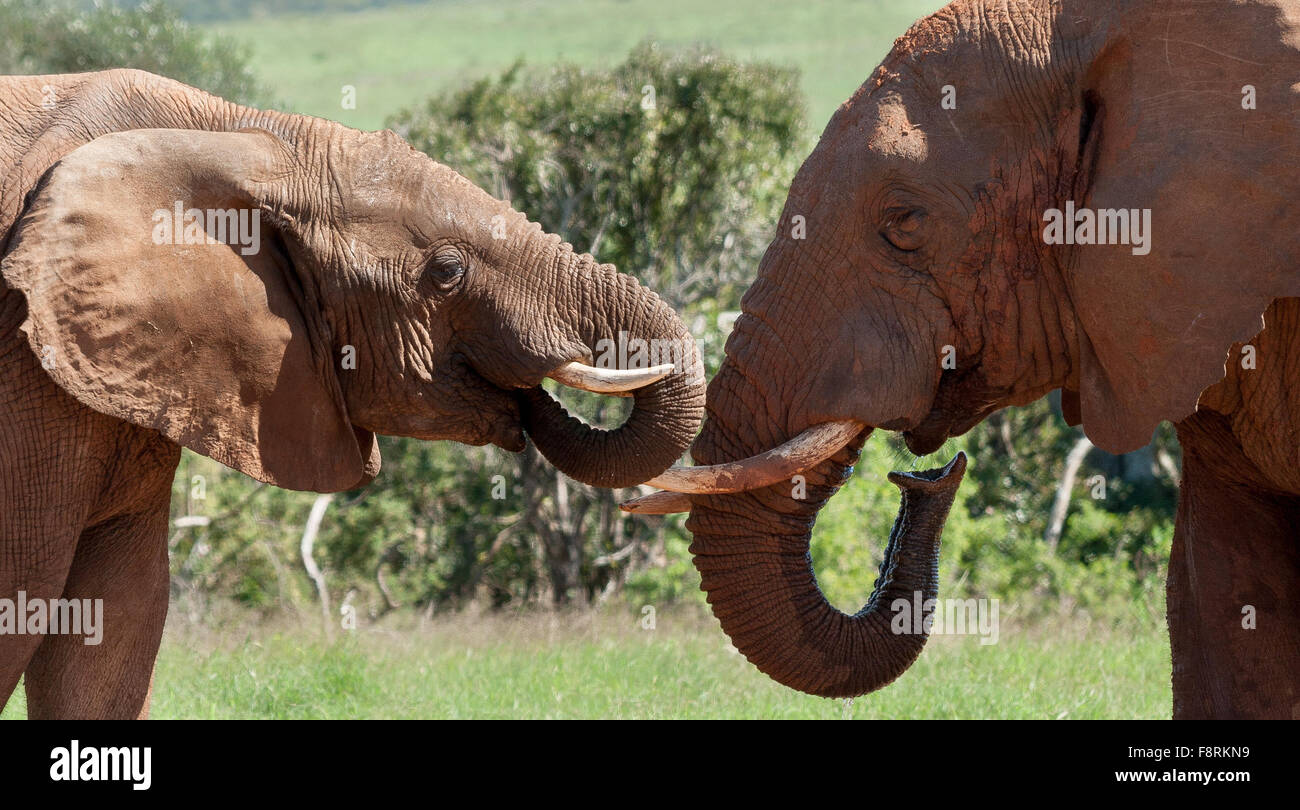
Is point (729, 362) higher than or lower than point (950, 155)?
lower

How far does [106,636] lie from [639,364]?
190cm

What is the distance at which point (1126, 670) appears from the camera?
8008mm

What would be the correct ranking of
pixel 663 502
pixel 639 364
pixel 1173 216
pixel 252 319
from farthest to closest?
pixel 663 502, pixel 639 364, pixel 252 319, pixel 1173 216

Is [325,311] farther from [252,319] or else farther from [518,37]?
[518,37]

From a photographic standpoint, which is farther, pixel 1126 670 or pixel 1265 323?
pixel 1126 670

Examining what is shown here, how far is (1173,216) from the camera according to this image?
4.19 meters

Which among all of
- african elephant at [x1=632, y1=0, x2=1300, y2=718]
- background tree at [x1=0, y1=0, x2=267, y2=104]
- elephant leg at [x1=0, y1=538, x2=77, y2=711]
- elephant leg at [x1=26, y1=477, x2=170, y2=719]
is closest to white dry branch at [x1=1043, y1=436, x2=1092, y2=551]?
african elephant at [x1=632, y1=0, x2=1300, y2=718]

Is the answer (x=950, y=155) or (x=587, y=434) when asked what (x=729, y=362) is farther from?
(x=950, y=155)

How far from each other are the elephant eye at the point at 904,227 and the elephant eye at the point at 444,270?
1239 millimetres

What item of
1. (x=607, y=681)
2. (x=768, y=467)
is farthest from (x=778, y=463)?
(x=607, y=681)

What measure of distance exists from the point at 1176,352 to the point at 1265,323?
0.31m

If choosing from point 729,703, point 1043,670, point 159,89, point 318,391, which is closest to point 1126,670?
point 1043,670

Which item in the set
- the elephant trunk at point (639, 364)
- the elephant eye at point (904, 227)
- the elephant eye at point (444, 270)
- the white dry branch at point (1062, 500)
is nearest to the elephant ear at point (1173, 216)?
the elephant eye at point (904, 227)

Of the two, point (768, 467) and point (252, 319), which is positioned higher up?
point (252, 319)
